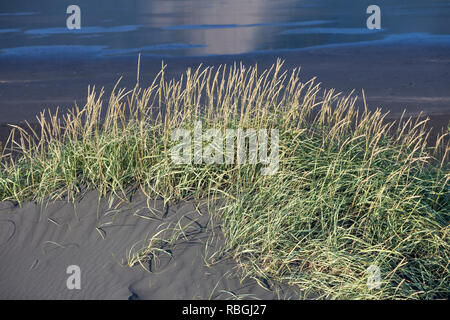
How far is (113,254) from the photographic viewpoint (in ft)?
13.4

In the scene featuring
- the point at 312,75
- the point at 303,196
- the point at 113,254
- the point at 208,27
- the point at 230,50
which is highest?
the point at 208,27

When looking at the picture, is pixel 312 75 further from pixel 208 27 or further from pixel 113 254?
pixel 208 27

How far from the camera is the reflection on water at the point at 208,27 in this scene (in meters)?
17.1

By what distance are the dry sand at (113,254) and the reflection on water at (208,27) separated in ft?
37.6

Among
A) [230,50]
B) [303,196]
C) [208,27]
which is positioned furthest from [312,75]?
[208,27]

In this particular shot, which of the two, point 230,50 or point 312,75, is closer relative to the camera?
point 312,75

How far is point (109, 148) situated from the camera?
476 centimetres

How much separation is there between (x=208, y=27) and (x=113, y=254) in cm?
1891

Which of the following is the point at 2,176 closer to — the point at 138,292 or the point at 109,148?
the point at 109,148

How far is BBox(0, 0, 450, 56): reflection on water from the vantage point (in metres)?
17.1

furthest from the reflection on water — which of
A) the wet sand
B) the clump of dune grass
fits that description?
the clump of dune grass
